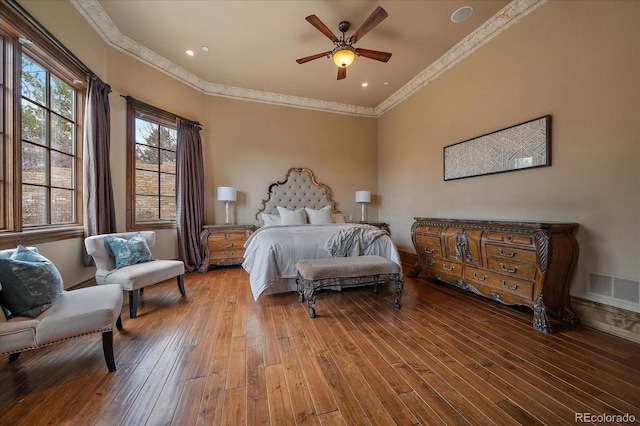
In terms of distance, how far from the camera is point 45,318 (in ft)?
4.66

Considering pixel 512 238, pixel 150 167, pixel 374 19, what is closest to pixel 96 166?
pixel 150 167

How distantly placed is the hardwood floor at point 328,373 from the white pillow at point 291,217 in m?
2.34

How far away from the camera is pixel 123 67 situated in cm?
339

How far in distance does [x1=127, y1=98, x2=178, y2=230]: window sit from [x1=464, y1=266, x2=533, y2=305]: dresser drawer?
4643mm

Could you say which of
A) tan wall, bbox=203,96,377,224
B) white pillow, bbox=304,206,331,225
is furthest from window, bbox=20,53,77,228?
white pillow, bbox=304,206,331,225

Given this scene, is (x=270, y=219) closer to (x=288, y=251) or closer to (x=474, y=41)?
(x=288, y=251)

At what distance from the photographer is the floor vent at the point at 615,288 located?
1.95 m

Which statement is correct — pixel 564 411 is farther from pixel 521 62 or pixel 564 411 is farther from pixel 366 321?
pixel 521 62

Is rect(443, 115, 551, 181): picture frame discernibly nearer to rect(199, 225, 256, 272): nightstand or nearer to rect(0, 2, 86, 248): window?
rect(199, 225, 256, 272): nightstand

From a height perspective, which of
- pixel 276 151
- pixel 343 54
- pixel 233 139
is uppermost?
pixel 343 54

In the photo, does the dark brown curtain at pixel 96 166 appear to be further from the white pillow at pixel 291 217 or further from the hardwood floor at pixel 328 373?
the white pillow at pixel 291 217

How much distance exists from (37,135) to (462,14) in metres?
4.87

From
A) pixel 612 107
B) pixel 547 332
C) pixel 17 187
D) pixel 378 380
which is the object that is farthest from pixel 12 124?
pixel 612 107

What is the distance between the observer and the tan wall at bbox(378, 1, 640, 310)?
2.01 metres
